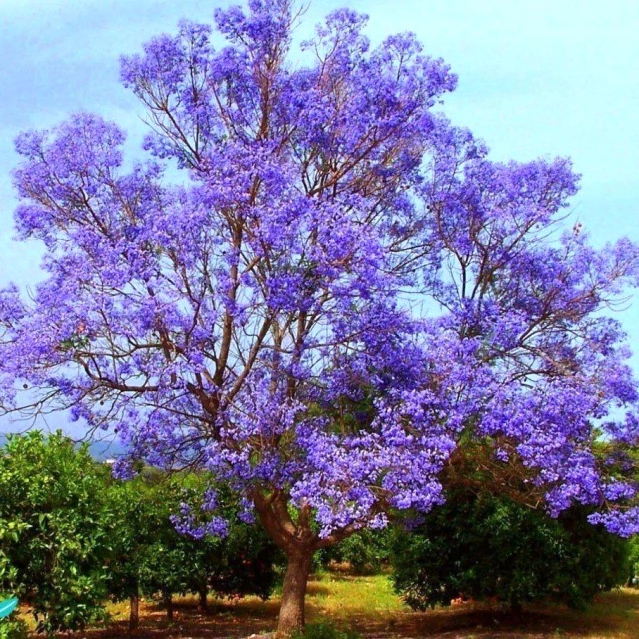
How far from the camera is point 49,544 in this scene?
10500 mm

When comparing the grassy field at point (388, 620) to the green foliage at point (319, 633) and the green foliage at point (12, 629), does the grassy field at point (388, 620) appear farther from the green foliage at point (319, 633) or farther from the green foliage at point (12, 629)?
the green foliage at point (12, 629)

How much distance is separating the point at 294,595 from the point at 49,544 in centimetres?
452

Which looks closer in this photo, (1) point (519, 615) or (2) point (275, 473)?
(2) point (275, 473)

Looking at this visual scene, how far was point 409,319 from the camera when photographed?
12492 mm

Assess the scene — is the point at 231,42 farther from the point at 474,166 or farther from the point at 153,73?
the point at 474,166

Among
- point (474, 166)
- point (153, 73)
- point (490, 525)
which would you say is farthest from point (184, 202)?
point (490, 525)

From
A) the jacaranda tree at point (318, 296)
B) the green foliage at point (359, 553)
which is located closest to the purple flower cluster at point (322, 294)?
the jacaranda tree at point (318, 296)

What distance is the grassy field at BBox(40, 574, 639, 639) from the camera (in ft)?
49.5

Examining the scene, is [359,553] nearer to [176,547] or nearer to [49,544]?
[176,547]

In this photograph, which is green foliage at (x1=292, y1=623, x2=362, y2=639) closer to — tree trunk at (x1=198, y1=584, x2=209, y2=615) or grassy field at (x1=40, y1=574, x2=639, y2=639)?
grassy field at (x1=40, y1=574, x2=639, y2=639)

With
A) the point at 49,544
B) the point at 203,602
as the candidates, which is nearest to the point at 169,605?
the point at 203,602

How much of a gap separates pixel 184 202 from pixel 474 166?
4.32 meters

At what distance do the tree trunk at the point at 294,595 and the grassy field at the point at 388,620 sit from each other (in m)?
1.34

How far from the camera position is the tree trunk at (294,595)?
44.0ft
